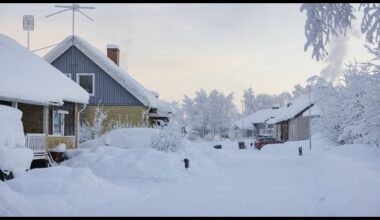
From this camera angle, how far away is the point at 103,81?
32844 mm

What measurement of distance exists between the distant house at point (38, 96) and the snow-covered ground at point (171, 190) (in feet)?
8.47

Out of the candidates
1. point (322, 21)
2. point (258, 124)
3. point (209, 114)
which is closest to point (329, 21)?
point (322, 21)

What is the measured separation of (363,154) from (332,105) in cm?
1126

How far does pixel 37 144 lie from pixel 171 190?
791 centimetres

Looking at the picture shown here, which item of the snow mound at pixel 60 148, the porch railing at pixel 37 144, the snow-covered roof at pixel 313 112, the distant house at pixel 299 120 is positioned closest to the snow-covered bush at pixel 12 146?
the porch railing at pixel 37 144

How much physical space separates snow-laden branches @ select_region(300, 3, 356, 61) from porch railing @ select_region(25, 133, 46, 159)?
1394 centimetres

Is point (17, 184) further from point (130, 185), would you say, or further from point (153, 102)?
point (153, 102)

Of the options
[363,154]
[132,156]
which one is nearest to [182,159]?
[132,156]

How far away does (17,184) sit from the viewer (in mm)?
12773

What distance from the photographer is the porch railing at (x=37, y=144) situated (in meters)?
20.4

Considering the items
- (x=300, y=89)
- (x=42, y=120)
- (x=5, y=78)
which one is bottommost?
(x=42, y=120)

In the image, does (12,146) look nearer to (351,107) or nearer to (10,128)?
(10,128)

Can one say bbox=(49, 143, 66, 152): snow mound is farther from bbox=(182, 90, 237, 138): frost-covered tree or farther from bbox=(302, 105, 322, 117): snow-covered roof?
bbox=(182, 90, 237, 138): frost-covered tree

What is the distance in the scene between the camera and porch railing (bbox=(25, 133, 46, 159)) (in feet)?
67.0
